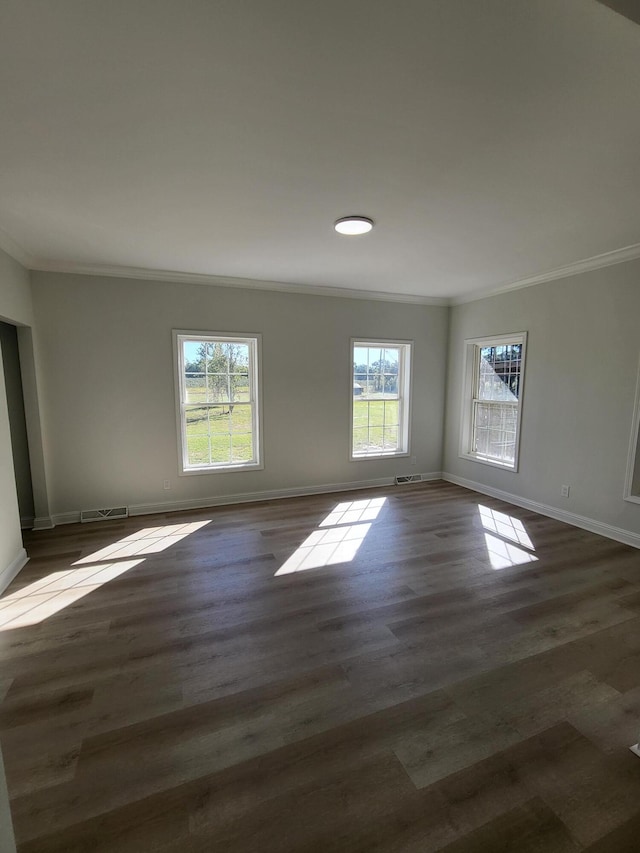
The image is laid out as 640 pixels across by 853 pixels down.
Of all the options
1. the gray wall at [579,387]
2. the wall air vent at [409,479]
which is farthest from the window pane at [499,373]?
the wall air vent at [409,479]

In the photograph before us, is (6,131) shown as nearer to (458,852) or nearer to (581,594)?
(458,852)

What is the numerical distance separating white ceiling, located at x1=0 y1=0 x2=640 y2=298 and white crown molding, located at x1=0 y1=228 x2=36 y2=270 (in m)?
0.09

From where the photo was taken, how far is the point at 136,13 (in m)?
1.27

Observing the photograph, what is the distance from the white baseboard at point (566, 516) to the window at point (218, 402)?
308 centimetres

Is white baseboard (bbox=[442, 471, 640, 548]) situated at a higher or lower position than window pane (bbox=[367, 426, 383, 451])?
lower

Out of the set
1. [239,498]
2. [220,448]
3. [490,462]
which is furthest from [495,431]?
[220,448]

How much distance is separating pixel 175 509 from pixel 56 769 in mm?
3190

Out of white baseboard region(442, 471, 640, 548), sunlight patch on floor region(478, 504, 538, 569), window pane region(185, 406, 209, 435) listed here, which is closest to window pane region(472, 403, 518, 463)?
white baseboard region(442, 471, 640, 548)

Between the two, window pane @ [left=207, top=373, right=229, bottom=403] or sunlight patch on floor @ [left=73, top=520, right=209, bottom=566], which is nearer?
sunlight patch on floor @ [left=73, top=520, right=209, bottom=566]

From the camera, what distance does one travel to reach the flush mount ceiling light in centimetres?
284

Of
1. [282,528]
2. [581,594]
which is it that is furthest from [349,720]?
[282,528]

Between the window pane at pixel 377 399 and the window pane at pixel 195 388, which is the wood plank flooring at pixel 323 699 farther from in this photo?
the window pane at pixel 377 399

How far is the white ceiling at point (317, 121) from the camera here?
51.9 inches

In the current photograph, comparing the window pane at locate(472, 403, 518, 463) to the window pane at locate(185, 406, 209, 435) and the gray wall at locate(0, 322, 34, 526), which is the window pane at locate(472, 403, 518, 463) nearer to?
the window pane at locate(185, 406, 209, 435)
